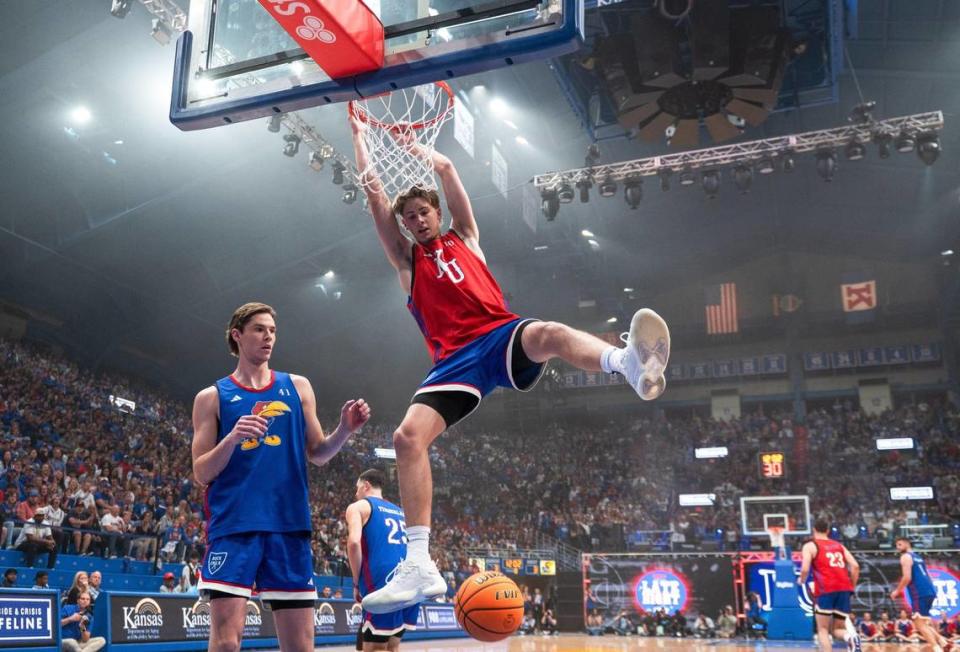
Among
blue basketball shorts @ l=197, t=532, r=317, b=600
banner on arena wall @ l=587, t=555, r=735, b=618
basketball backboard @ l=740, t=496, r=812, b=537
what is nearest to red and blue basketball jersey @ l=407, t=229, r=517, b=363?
blue basketball shorts @ l=197, t=532, r=317, b=600

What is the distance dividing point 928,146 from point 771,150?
2.91 meters

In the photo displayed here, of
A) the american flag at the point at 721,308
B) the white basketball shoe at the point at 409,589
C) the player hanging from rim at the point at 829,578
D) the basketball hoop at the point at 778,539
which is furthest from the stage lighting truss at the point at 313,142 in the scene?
the american flag at the point at 721,308

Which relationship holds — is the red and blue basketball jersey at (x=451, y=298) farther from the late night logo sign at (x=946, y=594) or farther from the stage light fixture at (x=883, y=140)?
the late night logo sign at (x=946, y=594)

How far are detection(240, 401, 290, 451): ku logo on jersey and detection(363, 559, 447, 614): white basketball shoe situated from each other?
836 mm

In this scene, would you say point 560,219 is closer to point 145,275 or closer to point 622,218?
point 622,218

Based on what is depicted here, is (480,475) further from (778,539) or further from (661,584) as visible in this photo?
(778,539)

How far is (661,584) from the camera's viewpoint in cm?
1855

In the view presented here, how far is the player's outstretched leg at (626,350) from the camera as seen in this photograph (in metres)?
3.45

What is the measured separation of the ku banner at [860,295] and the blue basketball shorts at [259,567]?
1178 inches

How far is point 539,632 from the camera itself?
65.6 feet

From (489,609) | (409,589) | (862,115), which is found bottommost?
(489,609)

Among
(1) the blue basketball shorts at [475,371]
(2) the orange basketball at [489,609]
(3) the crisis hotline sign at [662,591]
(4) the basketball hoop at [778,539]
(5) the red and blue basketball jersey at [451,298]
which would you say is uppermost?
(5) the red and blue basketball jersey at [451,298]

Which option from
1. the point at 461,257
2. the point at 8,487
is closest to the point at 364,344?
the point at 8,487

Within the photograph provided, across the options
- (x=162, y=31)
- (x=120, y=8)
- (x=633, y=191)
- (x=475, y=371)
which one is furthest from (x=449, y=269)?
(x=633, y=191)
